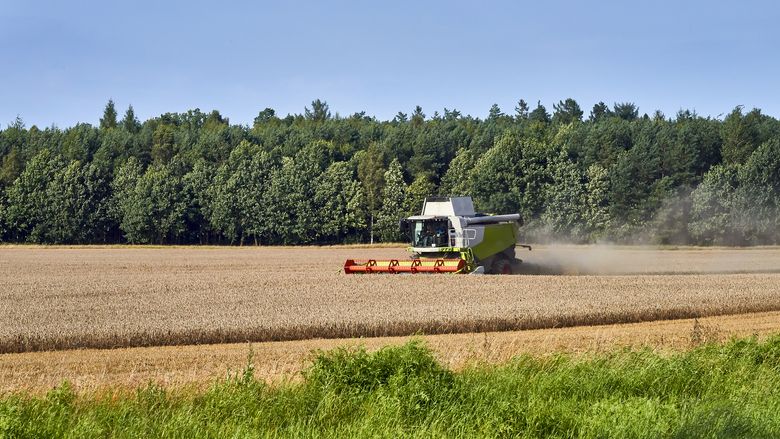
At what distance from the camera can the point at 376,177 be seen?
2771 inches

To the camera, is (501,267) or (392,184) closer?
(501,267)

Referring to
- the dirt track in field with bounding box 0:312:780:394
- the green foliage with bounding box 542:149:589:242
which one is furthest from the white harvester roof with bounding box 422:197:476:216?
the green foliage with bounding box 542:149:589:242

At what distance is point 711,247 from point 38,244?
163ft

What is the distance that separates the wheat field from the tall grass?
24.9 feet

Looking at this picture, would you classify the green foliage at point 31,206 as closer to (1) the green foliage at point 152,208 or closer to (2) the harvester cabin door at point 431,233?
(1) the green foliage at point 152,208

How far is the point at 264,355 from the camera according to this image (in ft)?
55.0

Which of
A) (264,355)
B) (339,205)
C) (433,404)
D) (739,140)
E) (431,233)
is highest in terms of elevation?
(739,140)

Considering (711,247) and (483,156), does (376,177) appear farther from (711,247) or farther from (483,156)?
(711,247)

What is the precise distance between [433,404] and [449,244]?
74.1 feet

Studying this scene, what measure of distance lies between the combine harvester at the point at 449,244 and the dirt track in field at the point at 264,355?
10302 mm

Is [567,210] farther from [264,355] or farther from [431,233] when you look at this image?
[264,355]

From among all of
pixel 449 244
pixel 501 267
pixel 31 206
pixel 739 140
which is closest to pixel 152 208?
pixel 31 206

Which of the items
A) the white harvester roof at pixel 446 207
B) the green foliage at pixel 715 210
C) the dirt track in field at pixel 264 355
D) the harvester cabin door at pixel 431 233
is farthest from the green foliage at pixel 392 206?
the dirt track in field at pixel 264 355

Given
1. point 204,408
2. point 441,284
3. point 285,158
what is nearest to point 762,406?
point 204,408
